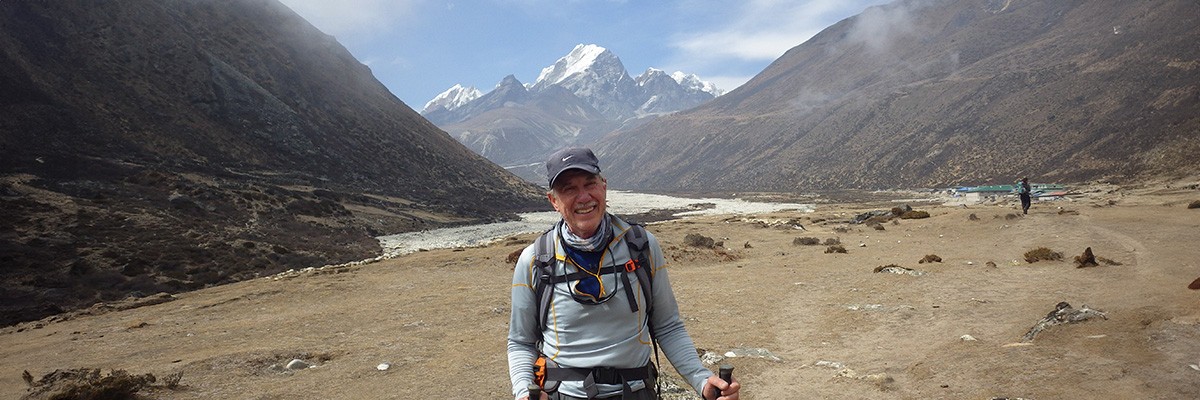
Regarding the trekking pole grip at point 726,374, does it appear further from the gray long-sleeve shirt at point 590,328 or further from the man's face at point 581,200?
the man's face at point 581,200

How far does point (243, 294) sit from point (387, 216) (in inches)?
1303

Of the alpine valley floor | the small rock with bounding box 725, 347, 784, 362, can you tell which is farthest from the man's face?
the small rock with bounding box 725, 347, 784, 362

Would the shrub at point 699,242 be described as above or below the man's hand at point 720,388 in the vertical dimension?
below

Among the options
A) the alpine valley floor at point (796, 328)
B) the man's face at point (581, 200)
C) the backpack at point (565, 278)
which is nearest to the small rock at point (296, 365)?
the alpine valley floor at point (796, 328)

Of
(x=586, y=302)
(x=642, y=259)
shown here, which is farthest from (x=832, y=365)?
(x=586, y=302)

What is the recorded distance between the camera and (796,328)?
1071 centimetres

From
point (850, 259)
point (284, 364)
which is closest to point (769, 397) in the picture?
point (284, 364)

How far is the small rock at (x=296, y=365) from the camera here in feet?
29.9

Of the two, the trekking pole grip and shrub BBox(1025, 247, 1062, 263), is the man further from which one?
shrub BBox(1025, 247, 1062, 263)

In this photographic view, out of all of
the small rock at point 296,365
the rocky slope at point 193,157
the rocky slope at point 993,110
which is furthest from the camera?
the rocky slope at point 993,110

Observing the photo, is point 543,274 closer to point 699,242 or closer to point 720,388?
point 720,388

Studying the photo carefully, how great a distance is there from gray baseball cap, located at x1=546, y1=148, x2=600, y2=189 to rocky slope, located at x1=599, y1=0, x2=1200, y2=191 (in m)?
77.0

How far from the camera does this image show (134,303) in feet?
60.2

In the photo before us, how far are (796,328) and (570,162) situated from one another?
30.2 ft
